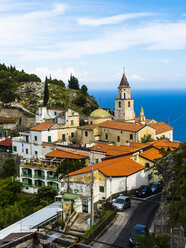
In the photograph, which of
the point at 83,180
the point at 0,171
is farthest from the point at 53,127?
the point at 83,180

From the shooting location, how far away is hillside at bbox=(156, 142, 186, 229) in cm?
1811

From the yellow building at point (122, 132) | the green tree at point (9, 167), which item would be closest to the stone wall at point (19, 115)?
the green tree at point (9, 167)

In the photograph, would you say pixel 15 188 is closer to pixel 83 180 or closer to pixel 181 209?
pixel 83 180

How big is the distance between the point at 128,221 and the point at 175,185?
4955 mm

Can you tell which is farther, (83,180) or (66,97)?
(66,97)

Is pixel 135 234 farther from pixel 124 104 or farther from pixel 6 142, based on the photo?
pixel 6 142

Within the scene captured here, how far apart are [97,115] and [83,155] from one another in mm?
17255

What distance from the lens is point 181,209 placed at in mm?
18000

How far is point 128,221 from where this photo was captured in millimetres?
22359

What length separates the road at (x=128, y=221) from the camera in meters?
19.4

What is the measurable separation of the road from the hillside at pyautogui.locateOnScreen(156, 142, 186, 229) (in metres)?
2.36

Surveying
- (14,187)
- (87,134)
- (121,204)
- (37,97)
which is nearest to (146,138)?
(87,134)

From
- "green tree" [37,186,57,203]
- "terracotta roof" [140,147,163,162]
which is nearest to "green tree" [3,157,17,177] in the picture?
"green tree" [37,186,57,203]

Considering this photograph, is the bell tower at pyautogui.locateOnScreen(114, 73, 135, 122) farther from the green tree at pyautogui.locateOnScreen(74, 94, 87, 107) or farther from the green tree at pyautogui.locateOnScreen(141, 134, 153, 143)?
the green tree at pyautogui.locateOnScreen(74, 94, 87, 107)
